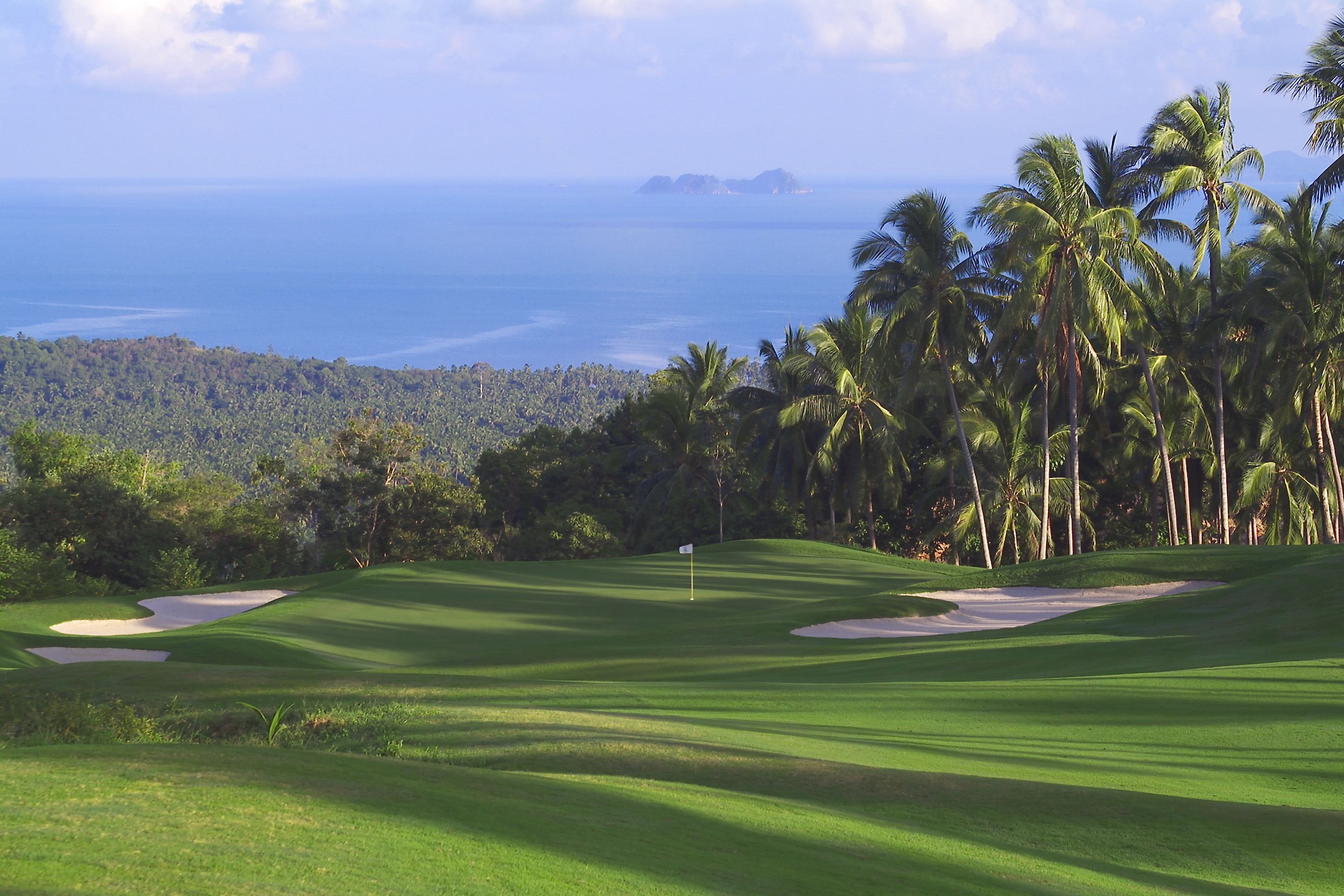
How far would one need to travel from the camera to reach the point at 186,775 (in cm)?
701

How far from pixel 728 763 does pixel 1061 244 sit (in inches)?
918

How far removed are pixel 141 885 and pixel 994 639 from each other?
47.4 feet

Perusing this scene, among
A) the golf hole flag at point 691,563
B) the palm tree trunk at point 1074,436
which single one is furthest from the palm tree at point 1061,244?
the golf hole flag at point 691,563

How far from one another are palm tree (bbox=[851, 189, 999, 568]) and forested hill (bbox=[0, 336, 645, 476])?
248 ft

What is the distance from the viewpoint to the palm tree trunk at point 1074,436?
29844 mm

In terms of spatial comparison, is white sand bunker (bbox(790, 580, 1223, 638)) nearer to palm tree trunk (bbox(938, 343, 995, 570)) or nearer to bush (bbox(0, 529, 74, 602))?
palm tree trunk (bbox(938, 343, 995, 570))

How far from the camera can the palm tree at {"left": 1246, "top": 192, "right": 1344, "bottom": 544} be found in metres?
28.7

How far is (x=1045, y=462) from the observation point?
33.2 metres

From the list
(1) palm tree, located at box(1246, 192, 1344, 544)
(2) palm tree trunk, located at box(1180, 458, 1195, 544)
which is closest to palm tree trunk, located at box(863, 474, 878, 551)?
(2) palm tree trunk, located at box(1180, 458, 1195, 544)

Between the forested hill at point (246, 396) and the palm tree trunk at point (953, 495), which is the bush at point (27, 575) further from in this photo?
the forested hill at point (246, 396)

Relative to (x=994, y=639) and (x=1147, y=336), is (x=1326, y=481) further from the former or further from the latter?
(x=994, y=639)

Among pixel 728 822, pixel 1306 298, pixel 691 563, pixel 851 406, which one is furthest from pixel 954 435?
pixel 728 822

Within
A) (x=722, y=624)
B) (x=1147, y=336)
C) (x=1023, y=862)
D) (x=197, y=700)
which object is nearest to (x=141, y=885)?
(x=1023, y=862)

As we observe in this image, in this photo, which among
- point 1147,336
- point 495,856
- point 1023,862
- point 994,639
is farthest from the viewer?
point 1147,336
